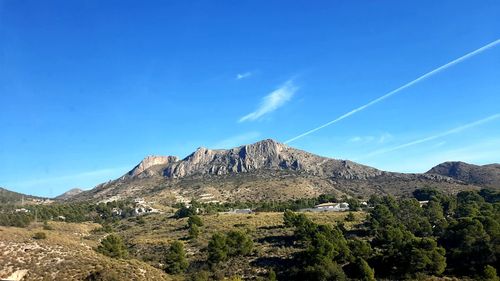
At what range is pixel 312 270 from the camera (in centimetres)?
4819

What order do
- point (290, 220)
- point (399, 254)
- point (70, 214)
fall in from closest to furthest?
point (399, 254), point (290, 220), point (70, 214)

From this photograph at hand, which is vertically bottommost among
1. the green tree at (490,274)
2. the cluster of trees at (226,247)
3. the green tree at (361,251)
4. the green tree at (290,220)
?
the green tree at (490,274)

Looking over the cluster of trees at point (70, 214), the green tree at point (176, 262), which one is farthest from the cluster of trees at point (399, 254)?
the cluster of trees at point (70, 214)

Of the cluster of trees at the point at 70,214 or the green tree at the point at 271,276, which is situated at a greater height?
the cluster of trees at the point at 70,214

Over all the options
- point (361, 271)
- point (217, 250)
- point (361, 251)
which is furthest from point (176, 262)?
point (361, 251)

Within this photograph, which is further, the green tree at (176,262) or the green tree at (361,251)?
the green tree at (361,251)

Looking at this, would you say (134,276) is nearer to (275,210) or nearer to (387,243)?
(387,243)

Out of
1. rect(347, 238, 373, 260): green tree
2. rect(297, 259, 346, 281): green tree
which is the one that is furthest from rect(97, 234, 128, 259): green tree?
Result: rect(347, 238, 373, 260): green tree

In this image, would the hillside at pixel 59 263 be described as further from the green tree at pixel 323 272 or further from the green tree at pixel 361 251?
the green tree at pixel 361 251

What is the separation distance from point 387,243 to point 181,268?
29.3m

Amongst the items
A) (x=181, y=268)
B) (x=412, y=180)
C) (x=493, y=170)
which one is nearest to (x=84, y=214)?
(x=181, y=268)

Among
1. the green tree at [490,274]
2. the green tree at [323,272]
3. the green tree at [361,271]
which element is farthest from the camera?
the green tree at [361,271]

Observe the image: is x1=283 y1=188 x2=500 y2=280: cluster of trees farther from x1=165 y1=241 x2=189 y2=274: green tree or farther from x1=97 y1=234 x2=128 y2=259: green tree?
x1=97 y1=234 x2=128 y2=259: green tree

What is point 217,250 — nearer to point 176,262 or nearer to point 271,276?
point 176,262
